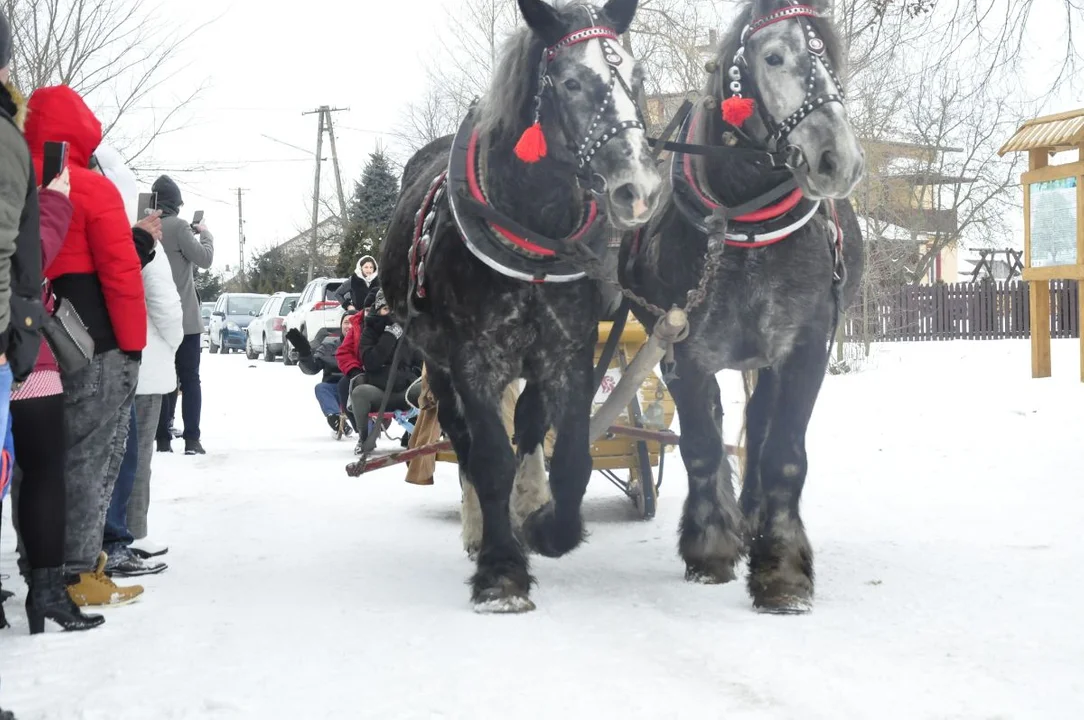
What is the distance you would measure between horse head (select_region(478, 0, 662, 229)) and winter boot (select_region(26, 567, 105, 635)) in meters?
2.19

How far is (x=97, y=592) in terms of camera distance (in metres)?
4.85

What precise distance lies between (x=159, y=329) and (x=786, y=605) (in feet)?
10.3

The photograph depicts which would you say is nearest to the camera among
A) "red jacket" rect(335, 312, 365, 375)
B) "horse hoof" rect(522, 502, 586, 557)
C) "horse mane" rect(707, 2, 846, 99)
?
"horse mane" rect(707, 2, 846, 99)

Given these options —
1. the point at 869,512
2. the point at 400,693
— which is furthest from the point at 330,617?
the point at 869,512

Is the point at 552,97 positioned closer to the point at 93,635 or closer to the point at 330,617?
the point at 330,617

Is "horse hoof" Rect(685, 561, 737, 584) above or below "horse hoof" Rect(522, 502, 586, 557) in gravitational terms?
below

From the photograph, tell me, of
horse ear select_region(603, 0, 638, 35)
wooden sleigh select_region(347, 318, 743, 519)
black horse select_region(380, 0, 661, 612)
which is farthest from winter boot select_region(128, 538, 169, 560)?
horse ear select_region(603, 0, 638, 35)

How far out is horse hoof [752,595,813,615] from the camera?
4480mm

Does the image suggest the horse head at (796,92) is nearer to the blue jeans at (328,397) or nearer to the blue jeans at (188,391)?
the blue jeans at (188,391)

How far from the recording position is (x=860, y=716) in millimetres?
3236

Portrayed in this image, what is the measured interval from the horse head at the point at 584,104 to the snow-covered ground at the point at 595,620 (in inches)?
58.1

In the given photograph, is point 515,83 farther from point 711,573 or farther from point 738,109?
point 711,573

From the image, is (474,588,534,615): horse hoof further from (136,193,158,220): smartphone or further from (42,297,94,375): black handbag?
(136,193,158,220): smartphone

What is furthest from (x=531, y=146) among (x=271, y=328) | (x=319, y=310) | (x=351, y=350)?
(x=271, y=328)
